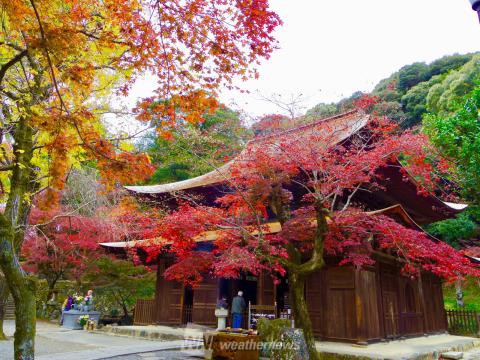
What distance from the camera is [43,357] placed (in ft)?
24.1

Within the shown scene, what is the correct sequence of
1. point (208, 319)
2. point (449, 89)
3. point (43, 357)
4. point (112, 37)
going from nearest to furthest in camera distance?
1. point (112, 37)
2. point (43, 357)
3. point (208, 319)
4. point (449, 89)

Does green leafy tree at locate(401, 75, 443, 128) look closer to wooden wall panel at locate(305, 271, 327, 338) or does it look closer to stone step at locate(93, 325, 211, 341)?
wooden wall panel at locate(305, 271, 327, 338)

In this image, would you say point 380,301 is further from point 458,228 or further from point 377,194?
point 458,228

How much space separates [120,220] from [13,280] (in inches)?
349

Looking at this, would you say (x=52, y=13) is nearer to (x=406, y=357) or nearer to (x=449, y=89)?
(x=406, y=357)

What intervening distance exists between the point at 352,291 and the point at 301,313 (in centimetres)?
287

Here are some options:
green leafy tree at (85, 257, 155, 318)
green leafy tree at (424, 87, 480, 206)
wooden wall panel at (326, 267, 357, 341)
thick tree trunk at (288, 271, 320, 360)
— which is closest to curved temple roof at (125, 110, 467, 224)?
green leafy tree at (424, 87, 480, 206)

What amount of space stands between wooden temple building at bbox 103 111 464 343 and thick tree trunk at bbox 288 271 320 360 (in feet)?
8.28

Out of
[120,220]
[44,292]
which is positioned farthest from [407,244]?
[44,292]

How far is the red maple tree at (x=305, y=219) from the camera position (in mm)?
7621

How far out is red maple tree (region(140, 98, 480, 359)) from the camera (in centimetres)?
762

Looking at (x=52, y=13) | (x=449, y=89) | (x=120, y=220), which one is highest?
(x=449, y=89)

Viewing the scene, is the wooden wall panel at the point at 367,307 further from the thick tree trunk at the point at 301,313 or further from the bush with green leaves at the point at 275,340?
the bush with green leaves at the point at 275,340

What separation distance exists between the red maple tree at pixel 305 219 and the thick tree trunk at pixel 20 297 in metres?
3.83
